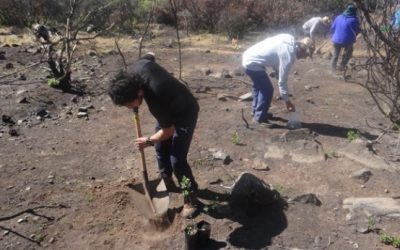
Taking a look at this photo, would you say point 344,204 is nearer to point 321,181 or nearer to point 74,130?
point 321,181

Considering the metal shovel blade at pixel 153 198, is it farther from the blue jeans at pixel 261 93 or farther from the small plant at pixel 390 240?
the blue jeans at pixel 261 93

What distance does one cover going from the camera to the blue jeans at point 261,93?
599 cm

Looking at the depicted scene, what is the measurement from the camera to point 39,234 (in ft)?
13.1

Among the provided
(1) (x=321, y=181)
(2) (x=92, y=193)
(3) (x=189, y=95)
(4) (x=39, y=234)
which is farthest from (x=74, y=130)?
(1) (x=321, y=181)

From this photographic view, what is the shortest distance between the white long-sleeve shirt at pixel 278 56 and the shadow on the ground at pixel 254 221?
1739 millimetres

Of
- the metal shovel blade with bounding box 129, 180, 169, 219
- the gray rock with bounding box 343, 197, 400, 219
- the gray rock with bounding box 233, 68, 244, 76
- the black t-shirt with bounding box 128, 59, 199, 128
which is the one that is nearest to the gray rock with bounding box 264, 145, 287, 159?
the gray rock with bounding box 343, 197, 400, 219

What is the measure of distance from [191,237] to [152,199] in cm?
76

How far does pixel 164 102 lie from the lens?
374 cm

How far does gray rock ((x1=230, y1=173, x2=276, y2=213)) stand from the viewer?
166 inches

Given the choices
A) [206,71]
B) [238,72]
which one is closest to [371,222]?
[238,72]

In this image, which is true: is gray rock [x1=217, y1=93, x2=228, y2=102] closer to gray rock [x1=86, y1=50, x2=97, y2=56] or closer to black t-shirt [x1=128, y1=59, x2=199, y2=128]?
black t-shirt [x1=128, y1=59, x2=199, y2=128]

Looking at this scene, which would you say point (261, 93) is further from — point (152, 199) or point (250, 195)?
point (152, 199)

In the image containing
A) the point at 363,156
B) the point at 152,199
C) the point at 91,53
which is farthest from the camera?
the point at 91,53

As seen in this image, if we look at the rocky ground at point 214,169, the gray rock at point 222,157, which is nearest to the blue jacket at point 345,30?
the rocky ground at point 214,169
